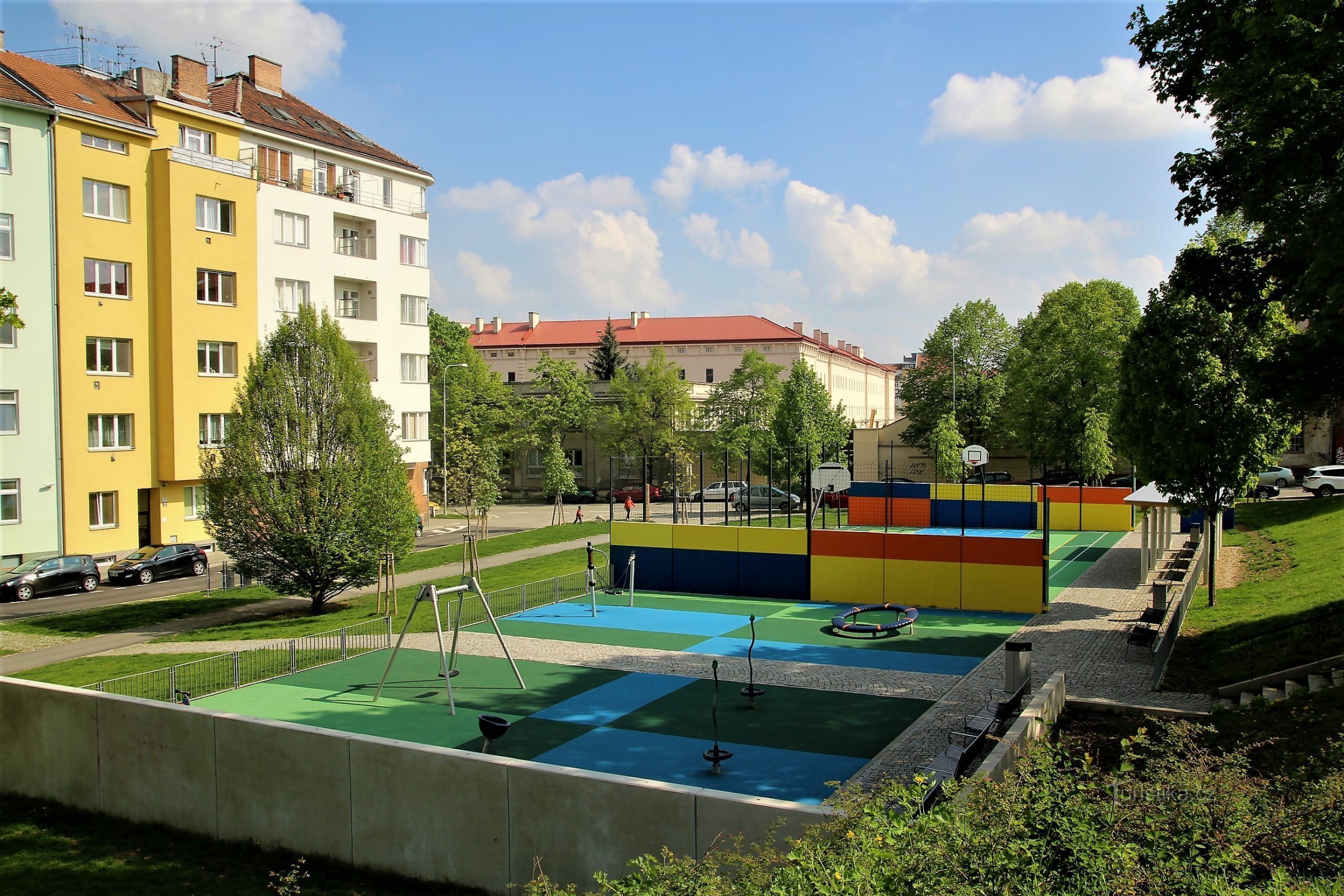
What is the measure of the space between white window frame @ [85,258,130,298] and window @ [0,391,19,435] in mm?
4613

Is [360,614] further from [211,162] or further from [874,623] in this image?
[211,162]

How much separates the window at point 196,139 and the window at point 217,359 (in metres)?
7.83

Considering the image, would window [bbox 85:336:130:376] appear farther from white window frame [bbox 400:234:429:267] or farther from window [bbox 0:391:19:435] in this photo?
white window frame [bbox 400:234:429:267]

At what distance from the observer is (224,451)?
87.8 ft

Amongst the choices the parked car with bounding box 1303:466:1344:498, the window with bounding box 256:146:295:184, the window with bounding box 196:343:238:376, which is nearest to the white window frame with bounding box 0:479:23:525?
the window with bounding box 196:343:238:376

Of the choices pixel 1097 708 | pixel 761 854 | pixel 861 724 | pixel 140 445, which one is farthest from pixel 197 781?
pixel 140 445

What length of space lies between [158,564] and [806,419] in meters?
31.4

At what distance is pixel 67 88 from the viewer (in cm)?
3591

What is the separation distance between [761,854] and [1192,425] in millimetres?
19625

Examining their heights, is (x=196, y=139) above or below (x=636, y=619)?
above

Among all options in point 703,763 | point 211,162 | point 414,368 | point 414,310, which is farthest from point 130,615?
point 414,310

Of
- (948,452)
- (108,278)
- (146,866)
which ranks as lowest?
(146,866)

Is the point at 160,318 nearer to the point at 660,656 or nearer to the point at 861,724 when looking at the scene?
the point at 660,656

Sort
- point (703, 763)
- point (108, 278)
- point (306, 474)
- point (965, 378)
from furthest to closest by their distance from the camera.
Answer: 1. point (965, 378)
2. point (108, 278)
3. point (306, 474)
4. point (703, 763)
